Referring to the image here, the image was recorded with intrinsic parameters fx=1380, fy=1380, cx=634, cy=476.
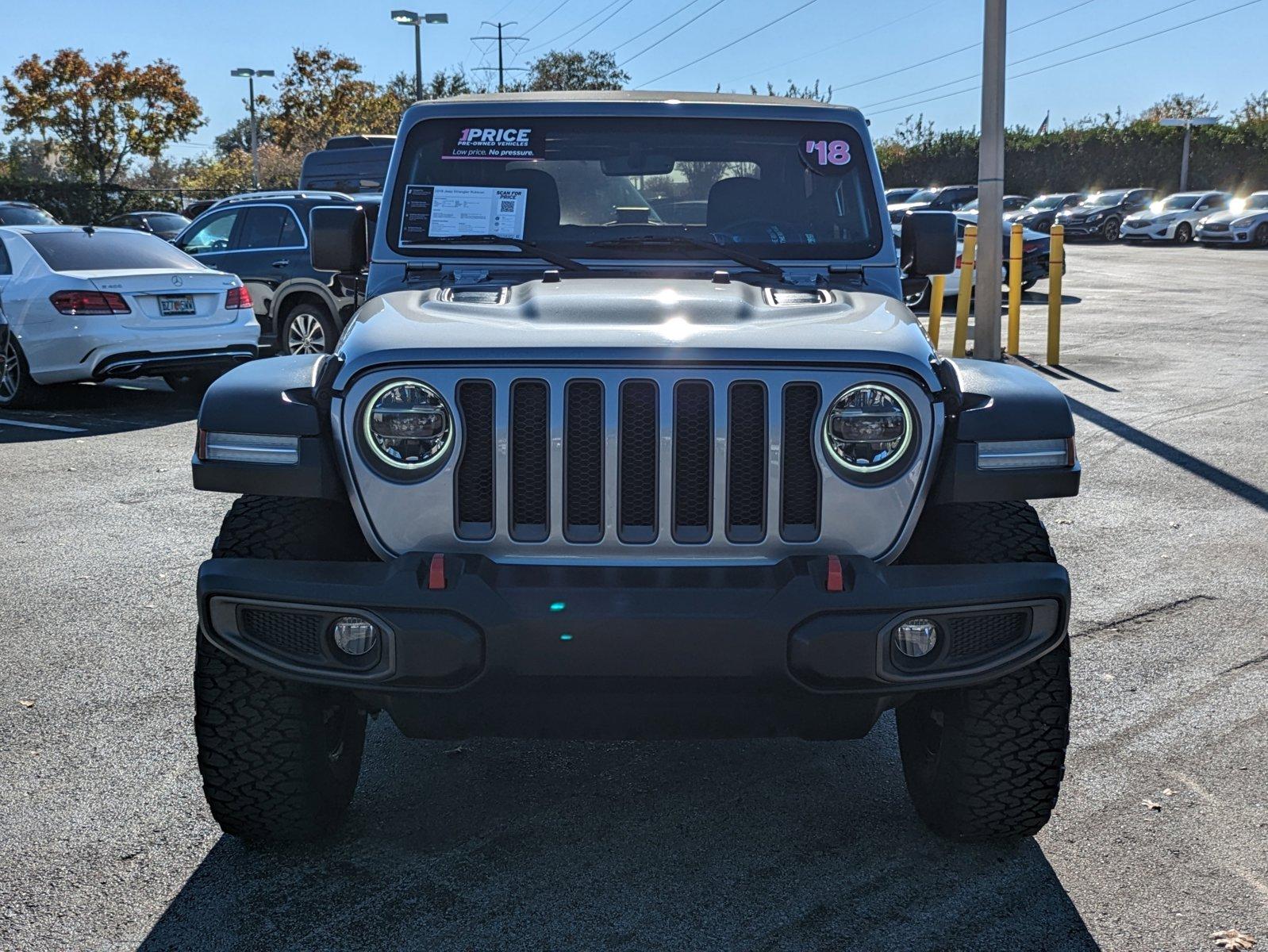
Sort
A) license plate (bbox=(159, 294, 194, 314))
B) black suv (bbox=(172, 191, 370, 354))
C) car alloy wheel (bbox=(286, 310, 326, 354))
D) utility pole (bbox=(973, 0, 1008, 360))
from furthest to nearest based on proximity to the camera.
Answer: utility pole (bbox=(973, 0, 1008, 360))
car alloy wheel (bbox=(286, 310, 326, 354))
black suv (bbox=(172, 191, 370, 354))
license plate (bbox=(159, 294, 194, 314))

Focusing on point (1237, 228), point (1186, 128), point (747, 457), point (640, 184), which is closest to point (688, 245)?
point (640, 184)

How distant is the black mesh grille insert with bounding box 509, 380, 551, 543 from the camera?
3.04 m

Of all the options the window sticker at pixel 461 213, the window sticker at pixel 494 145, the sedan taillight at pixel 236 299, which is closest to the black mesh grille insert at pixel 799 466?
the window sticker at pixel 461 213

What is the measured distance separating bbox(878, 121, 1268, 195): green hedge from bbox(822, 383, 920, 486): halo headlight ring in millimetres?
45994

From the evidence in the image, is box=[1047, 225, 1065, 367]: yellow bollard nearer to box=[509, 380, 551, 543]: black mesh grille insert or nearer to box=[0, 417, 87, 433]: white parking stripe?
box=[0, 417, 87, 433]: white parking stripe

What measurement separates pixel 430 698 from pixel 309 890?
0.65 m

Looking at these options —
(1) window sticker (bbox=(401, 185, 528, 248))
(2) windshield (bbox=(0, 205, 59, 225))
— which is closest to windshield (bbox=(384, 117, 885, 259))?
(1) window sticker (bbox=(401, 185, 528, 248))

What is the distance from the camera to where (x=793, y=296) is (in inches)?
150

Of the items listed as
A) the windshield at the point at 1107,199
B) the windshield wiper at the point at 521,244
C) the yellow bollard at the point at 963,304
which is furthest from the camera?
the windshield at the point at 1107,199

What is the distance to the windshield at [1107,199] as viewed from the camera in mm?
39781

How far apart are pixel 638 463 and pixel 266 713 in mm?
1069

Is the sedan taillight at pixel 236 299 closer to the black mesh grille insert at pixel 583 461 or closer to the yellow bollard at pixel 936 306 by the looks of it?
the yellow bollard at pixel 936 306

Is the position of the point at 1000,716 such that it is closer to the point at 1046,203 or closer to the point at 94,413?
the point at 94,413

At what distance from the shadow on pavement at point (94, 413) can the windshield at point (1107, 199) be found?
33.2 meters
